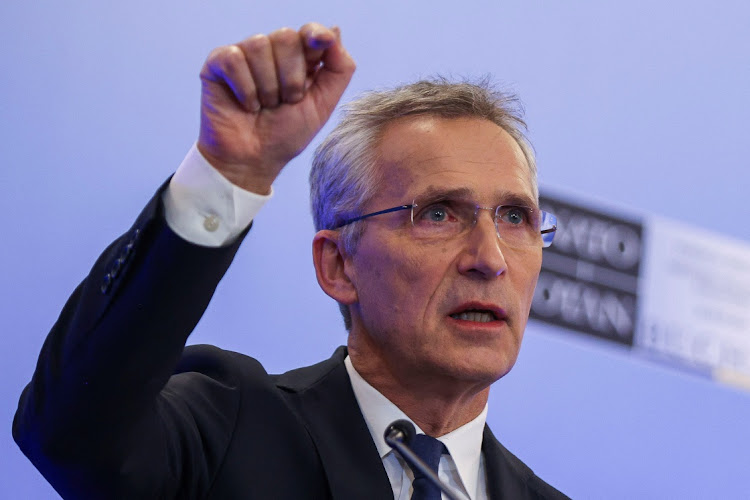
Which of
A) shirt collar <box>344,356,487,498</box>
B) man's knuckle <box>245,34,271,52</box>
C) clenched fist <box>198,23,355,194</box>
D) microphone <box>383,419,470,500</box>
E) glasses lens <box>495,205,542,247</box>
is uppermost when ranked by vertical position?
man's knuckle <box>245,34,271,52</box>

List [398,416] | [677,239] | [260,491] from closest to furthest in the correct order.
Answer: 1. [260,491]
2. [398,416]
3. [677,239]

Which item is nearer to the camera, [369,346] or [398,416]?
[398,416]

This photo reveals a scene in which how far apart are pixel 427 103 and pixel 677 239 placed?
4.77ft

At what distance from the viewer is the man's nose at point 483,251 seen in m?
1.79

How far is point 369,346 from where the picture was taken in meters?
1.96

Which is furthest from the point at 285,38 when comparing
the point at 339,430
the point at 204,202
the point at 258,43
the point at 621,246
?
the point at 621,246

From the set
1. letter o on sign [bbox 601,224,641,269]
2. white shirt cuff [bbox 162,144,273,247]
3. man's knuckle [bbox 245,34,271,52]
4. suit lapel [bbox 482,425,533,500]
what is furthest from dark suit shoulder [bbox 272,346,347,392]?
letter o on sign [bbox 601,224,641,269]

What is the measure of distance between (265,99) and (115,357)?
0.38 meters

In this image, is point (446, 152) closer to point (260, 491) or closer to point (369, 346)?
point (369, 346)

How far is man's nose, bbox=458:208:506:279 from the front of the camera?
179 cm

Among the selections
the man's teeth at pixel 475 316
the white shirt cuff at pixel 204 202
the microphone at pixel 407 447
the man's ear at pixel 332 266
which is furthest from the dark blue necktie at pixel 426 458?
the white shirt cuff at pixel 204 202

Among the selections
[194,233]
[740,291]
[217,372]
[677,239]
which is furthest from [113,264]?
[740,291]

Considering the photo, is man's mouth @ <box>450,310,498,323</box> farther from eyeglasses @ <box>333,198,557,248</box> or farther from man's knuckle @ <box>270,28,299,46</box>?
man's knuckle @ <box>270,28,299,46</box>

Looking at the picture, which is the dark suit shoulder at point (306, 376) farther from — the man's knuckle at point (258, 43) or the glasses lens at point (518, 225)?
the man's knuckle at point (258, 43)
